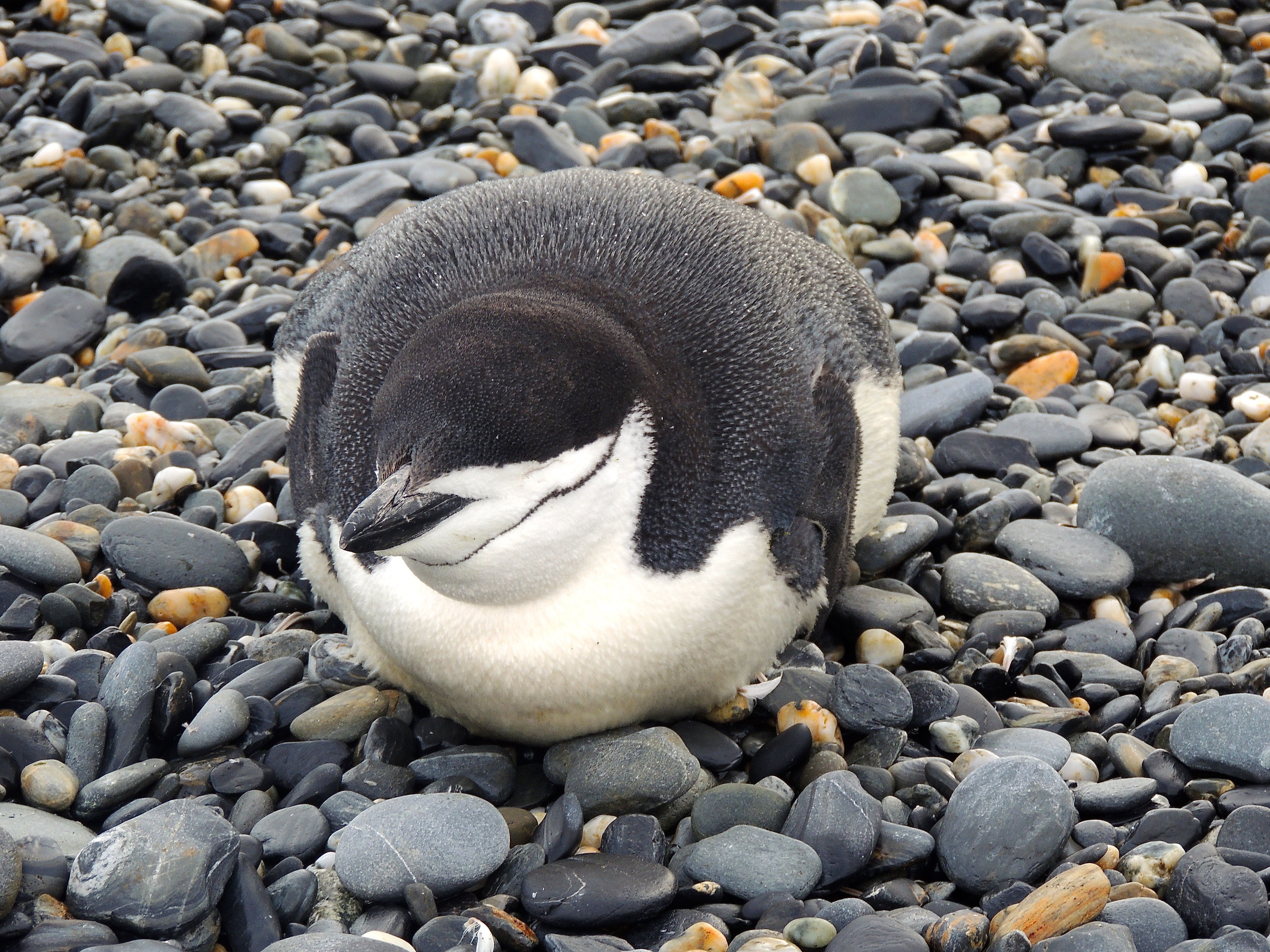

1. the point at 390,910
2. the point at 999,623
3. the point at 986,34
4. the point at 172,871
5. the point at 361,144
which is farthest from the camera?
the point at 986,34

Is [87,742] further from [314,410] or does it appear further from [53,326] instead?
[53,326]

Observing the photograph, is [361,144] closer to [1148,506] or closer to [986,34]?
[986,34]

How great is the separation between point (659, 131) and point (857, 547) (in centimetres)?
364

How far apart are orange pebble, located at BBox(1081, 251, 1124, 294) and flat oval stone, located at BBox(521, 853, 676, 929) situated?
4126 millimetres

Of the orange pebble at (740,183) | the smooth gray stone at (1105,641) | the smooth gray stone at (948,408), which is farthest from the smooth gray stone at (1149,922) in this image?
the orange pebble at (740,183)

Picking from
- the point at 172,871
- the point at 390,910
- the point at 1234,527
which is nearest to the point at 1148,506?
the point at 1234,527

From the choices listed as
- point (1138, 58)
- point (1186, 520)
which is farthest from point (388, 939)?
point (1138, 58)

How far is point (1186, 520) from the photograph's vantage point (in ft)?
14.4

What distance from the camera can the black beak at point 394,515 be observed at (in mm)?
2826

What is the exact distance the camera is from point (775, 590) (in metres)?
3.55

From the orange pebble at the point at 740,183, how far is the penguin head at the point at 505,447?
3.77 metres

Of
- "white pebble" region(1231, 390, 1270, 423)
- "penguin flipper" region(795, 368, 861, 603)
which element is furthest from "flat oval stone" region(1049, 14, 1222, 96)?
"penguin flipper" region(795, 368, 861, 603)

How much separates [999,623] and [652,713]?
4.05ft

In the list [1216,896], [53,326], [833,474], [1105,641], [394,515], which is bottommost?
[1105,641]
